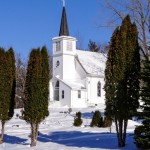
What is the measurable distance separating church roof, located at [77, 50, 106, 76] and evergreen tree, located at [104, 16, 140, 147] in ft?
121

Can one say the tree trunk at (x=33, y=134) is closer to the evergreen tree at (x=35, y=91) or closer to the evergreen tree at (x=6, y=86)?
the evergreen tree at (x=35, y=91)

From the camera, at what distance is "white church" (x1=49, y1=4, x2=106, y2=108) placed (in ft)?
165

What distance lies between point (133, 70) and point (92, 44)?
2713 inches

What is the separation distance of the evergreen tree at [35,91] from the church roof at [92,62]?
34869 millimetres

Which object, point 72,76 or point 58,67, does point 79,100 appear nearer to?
point 72,76

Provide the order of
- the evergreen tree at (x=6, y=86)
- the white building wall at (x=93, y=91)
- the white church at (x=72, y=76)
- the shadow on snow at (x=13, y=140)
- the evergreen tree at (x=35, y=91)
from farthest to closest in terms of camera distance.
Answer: the white building wall at (x=93, y=91) < the white church at (x=72, y=76) < the shadow on snow at (x=13, y=140) < the evergreen tree at (x=6, y=86) < the evergreen tree at (x=35, y=91)

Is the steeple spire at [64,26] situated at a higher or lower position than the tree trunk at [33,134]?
higher

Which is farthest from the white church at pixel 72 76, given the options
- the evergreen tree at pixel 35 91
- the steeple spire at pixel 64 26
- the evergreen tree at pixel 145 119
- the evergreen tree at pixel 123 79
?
the evergreen tree at pixel 145 119

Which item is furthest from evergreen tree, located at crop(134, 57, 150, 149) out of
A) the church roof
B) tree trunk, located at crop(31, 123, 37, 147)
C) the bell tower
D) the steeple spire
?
the steeple spire

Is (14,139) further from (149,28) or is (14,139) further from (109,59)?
(149,28)

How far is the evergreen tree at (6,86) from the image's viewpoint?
1692cm

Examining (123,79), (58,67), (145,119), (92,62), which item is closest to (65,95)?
(58,67)

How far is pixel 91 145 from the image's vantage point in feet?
46.6

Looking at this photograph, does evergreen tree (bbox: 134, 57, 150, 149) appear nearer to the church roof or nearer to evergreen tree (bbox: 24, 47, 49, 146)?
evergreen tree (bbox: 24, 47, 49, 146)
